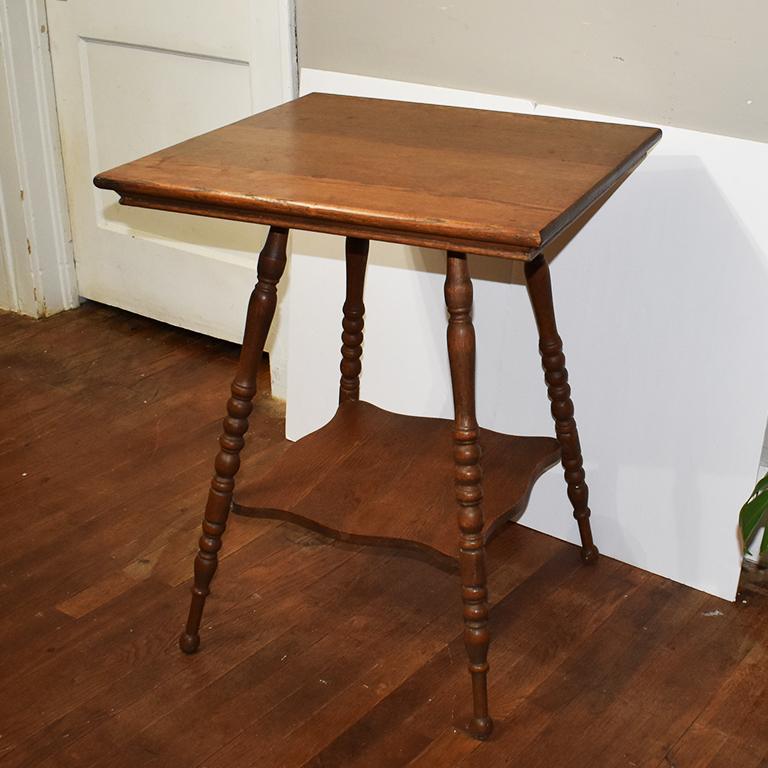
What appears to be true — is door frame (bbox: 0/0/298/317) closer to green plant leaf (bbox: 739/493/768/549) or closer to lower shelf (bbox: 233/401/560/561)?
lower shelf (bbox: 233/401/560/561)

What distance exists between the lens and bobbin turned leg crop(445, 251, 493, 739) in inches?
56.8

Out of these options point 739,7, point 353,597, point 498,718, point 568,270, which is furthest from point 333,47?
point 498,718

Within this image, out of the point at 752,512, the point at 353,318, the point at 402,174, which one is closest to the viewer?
the point at 402,174

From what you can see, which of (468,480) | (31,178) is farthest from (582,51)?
(31,178)

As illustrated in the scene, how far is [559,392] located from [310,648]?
582 mm

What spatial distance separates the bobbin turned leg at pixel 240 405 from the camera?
1.56m

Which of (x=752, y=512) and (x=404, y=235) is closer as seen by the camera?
(x=404, y=235)

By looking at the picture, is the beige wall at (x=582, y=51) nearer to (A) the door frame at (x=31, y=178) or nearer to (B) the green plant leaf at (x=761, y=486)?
(B) the green plant leaf at (x=761, y=486)

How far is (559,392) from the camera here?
1.84 m

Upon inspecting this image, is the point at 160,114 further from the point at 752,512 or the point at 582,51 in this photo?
the point at 752,512

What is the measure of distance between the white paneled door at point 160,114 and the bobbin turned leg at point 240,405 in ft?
2.94

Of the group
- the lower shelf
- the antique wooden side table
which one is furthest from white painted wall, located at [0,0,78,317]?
the lower shelf

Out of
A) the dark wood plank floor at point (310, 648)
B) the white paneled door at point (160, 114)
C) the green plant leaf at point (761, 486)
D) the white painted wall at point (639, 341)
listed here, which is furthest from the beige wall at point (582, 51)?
the dark wood plank floor at point (310, 648)

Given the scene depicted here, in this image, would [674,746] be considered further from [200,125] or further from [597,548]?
[200,125]
